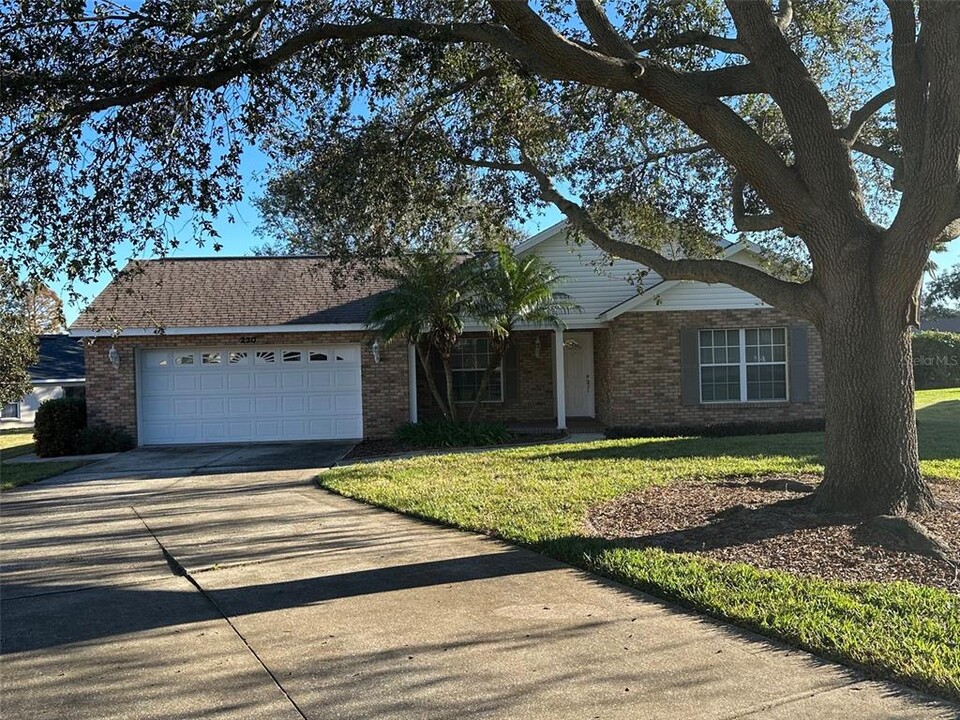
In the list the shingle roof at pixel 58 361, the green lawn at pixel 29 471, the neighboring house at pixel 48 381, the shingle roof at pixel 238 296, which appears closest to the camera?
the green lawn at pixel 29 471

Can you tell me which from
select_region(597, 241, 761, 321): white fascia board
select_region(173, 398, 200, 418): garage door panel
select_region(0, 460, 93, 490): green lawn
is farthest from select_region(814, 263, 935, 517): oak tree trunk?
select_region(173, 398, 200, 418): garage door panel

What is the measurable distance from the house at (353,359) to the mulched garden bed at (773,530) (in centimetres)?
795

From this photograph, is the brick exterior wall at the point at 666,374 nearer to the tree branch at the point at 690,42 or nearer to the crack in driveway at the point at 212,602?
the tree branch at the point at 690,42

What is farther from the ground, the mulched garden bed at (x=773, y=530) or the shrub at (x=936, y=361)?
the shrub at (x=936, y=361)

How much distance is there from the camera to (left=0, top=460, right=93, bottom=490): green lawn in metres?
13.0

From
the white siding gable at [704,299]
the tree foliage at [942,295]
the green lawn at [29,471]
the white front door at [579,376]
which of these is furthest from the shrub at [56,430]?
the tree foliage at [942,295]

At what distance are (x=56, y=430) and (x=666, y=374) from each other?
43.3 ft

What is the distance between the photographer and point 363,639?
501 cm

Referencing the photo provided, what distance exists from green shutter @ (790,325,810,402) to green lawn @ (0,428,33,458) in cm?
1754

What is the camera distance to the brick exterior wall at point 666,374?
17.4 m

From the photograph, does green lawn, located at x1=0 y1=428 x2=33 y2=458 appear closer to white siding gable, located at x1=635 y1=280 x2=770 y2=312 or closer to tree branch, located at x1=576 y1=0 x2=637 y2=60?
white siding gable, located at x1=635 y1=280 x2=770 y2=312

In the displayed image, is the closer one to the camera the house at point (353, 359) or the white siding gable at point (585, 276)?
the house at point (353, 359)

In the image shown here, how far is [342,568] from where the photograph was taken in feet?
22.2

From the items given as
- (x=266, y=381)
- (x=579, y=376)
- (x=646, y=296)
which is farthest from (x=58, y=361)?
(x=646, y=296)
